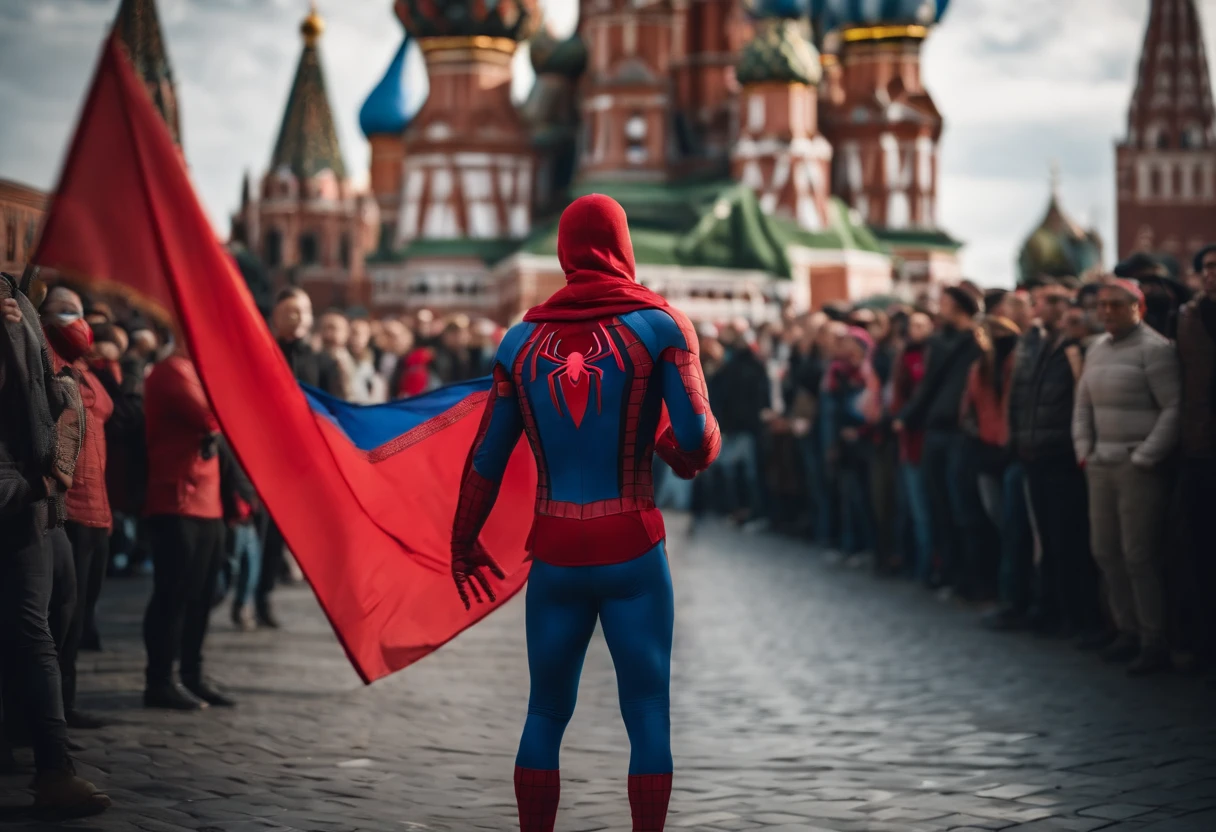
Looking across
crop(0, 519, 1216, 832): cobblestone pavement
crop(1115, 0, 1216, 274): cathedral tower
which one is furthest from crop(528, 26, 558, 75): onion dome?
crop(0, 519, 1216, 832): cobblestone pavement

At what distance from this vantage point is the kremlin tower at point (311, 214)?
86500mm

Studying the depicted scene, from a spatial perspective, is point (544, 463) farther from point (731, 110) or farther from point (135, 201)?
point (731, 110)

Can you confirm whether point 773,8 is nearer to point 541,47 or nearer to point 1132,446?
point 541,47

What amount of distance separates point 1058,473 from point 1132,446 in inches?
46.3

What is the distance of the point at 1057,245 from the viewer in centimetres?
7156

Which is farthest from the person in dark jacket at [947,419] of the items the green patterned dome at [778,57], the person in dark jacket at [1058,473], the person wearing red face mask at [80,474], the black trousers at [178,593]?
the green patterned dome at [778,57]

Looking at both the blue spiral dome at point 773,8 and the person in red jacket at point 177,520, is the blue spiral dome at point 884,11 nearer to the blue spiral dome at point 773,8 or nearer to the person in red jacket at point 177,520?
the blue spiral dome at point 773,8

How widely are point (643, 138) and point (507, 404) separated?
4901 cm

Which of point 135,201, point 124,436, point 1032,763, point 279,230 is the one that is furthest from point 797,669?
point 279,230

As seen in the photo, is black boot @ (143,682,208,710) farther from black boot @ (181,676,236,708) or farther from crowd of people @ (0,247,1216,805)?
black boot @ (181,676,236,708)

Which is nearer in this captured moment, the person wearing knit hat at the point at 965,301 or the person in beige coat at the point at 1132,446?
the person in beige coat at the point at 1132,446

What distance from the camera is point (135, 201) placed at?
7023 mm

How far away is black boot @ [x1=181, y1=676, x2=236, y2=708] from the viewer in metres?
9.21

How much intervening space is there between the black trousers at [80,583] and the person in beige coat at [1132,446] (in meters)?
5.26
